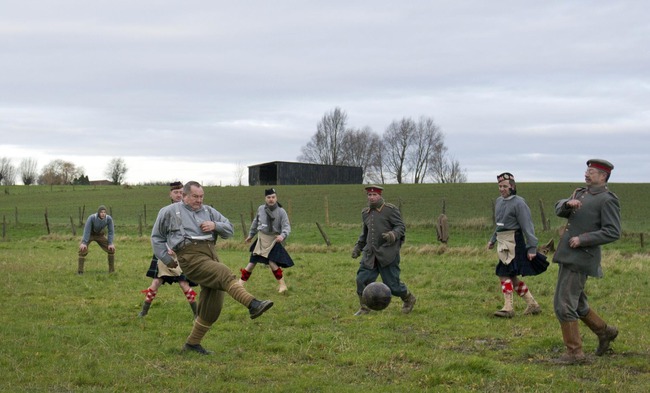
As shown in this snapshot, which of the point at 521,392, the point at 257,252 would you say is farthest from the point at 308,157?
the point at 521,392

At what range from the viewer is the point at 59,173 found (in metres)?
129

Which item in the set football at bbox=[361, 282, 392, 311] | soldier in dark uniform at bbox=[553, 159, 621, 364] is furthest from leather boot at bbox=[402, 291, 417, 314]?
soldier in dark uniform at bbox=[553, 159, 621, 364]

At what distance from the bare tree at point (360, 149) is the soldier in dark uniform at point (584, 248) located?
108313mm

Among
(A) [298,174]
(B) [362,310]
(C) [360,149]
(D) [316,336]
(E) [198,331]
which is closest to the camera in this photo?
(E) [198,331]

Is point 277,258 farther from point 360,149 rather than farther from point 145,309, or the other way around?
point 360,149

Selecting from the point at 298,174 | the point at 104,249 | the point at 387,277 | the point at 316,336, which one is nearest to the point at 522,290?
the point at 387,277

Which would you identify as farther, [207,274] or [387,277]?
[387,277]

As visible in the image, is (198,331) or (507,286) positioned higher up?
(507,286)

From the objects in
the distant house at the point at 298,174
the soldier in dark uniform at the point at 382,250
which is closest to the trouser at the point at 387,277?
the soldier in dark uniform at the point at 382,250

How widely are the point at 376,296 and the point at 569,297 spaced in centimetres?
294

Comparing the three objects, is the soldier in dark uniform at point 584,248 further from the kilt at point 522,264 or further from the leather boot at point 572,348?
the kilt at point 522,264

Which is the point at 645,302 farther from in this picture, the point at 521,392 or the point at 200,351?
the point at 200,351

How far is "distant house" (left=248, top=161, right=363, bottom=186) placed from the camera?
92562 mm

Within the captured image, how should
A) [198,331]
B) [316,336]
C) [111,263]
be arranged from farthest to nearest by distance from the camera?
1. [111,263]
2. [316,336]
3. [198,331]
